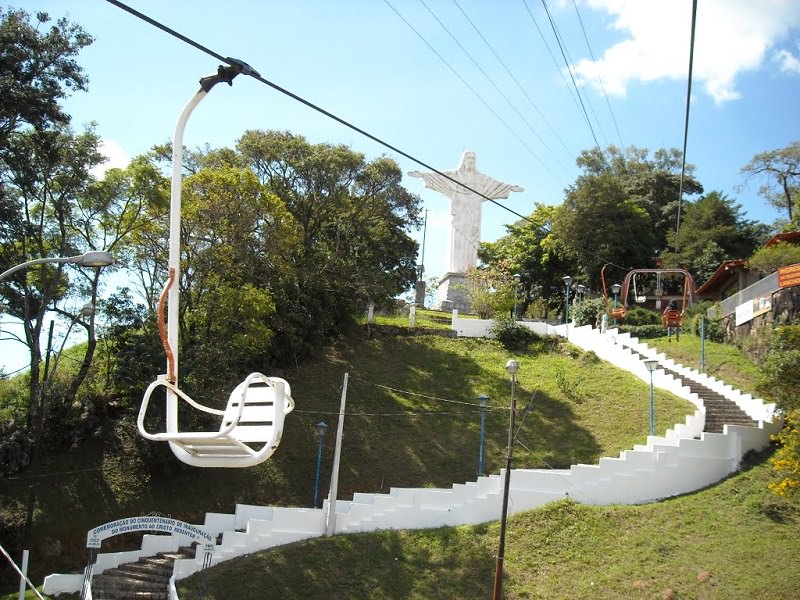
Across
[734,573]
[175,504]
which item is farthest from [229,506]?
[734,573]

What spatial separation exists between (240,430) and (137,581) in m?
14.0

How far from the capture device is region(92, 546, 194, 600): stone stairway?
17.2m

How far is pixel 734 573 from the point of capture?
15375 millimetres

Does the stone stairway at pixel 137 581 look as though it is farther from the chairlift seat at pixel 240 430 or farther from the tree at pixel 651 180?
the tree at pixel 651 180

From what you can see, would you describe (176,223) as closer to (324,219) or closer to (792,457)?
(792,457)

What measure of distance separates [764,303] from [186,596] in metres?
21.7

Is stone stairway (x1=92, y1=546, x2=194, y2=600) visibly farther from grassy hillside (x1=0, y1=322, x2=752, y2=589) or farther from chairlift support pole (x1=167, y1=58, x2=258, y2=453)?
chairlift support pole (x1=167, y1=58, x2=258, y2=453)

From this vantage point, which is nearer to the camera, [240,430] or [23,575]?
[240,430]

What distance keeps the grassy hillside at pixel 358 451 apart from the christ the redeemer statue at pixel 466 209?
1555 centimetres

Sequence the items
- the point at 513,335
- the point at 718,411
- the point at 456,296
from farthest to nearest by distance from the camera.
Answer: the point at 456,296 < the point at 513,335 < the point at 718,411

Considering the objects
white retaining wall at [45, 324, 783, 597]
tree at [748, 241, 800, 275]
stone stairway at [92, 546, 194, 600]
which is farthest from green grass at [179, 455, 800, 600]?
tree at [748, 241, 800, 275]

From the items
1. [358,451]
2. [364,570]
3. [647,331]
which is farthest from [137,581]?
[647,331]

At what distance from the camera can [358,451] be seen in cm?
2434

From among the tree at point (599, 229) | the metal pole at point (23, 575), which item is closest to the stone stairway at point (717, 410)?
the metal pole at point (23, 575)
